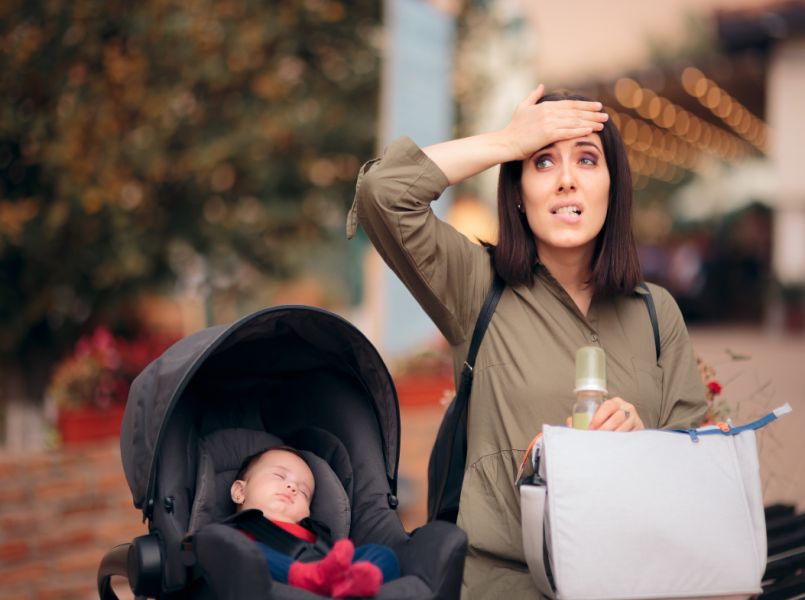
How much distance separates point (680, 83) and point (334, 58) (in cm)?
1040

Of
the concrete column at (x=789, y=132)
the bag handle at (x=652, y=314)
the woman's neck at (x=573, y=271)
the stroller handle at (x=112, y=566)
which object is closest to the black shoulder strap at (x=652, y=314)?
the bag handle at (x=652, y=314)

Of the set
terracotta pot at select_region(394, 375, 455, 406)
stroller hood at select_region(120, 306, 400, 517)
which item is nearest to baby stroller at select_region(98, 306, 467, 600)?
stroller hood at select_region(120, 306, 400, 517)

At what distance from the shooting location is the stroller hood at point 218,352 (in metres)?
2.56

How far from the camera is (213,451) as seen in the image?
Result: 2912 mm

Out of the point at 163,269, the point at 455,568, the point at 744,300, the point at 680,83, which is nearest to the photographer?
the point at 455,568

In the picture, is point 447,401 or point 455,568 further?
point 447,401

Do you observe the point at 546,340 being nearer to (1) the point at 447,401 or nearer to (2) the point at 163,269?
(1) the point at 447,401

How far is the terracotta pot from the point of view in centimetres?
915

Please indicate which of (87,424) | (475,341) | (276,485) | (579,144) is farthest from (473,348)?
(87,424)

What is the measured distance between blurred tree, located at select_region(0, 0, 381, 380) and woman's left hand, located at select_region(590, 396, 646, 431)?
5.82 m

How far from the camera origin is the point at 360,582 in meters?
2.08

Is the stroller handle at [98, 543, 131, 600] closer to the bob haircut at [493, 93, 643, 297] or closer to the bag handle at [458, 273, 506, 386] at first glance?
the bag handle at [458, 273, 506, 386]

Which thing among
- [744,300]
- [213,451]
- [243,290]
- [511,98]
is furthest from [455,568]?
[744,300]

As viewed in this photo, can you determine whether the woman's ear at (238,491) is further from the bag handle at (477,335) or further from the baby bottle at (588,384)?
the baby bottle at (588,384)
